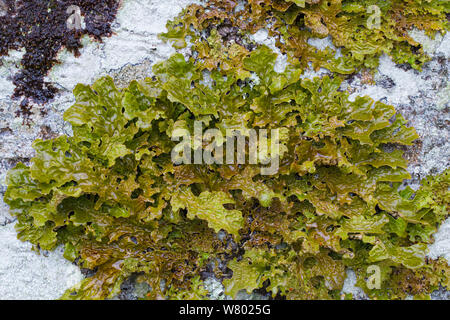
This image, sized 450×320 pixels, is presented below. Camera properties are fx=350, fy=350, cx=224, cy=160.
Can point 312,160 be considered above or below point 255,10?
below

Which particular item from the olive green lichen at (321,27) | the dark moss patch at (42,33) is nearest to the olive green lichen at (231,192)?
the olive green lichen at (321,27)

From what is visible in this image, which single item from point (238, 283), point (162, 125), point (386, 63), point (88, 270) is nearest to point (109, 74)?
point (162, 125)

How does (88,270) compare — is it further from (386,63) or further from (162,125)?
(386,63)

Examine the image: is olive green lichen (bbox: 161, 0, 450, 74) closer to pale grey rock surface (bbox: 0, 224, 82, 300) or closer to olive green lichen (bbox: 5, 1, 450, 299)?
olive green lichen (bbox: 5, 1, 450, 299)

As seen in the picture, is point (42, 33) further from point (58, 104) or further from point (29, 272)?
point (29, 272)

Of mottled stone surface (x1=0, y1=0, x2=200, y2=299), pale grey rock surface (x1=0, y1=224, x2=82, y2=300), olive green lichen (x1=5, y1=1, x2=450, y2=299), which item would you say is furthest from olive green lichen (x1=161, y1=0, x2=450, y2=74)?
pale grey rock surface (x1=0, y1=224, x2=82, y2=300)

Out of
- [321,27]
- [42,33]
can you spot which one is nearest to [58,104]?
[42,33]
